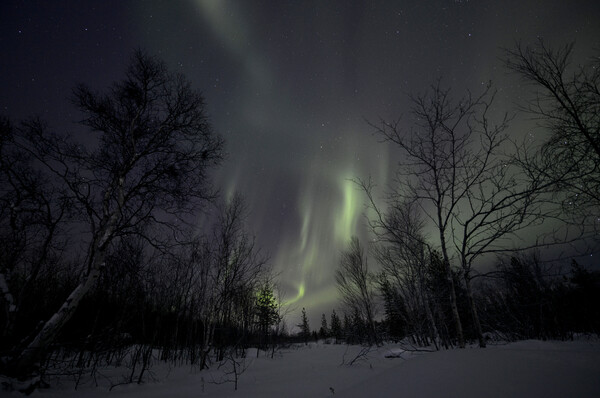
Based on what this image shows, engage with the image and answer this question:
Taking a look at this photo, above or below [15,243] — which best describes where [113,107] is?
above

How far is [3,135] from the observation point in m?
5.54

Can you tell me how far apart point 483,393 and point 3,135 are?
1099 centimetres

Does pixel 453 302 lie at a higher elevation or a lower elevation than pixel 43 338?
higher

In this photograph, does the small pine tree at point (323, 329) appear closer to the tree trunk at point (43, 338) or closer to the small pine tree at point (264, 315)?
the small pine tree at point (264, 315)

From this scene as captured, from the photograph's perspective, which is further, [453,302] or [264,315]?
[264,315]

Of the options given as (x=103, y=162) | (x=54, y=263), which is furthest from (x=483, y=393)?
(x=54, y=263)

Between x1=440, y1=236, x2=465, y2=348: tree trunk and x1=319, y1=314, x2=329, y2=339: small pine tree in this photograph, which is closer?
x1=440, y1=236, x2=465, y2=348: tree trunk

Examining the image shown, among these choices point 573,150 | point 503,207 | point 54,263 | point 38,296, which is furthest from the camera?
point 54,263

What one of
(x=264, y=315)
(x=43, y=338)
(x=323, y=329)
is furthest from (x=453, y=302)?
(x=323, y=329)

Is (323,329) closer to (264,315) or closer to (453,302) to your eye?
(264,315)

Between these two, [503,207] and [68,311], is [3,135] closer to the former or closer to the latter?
[68,311]

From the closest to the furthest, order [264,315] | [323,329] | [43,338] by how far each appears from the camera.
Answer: [43,338] → [264,315] → [323,329]

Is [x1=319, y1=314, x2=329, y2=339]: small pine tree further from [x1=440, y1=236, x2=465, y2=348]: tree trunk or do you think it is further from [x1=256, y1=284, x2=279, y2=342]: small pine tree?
[x1=440, y1=236, x2=465, y2=348]: tree trunk

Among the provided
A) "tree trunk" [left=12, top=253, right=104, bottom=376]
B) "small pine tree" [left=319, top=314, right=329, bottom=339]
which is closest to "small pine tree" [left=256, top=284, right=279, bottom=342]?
"tree trunk" [left=12, top=253, right=104, bottom=376]
